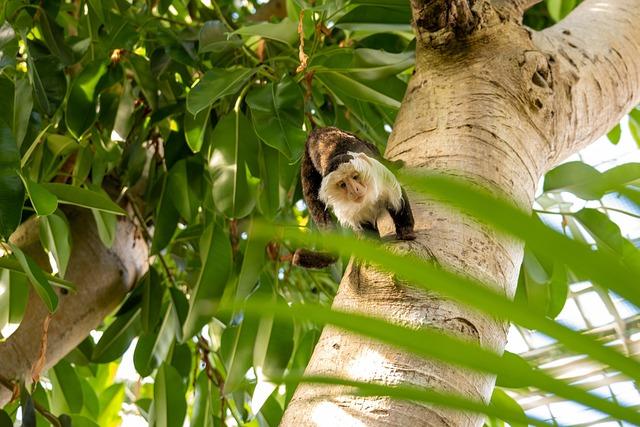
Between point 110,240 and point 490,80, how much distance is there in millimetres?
675

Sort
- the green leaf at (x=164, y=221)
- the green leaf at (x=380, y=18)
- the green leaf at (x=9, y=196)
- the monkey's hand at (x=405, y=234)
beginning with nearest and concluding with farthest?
the monkey's hand at (x=405, y=234) < the green leaf at (x=9, y=196) < the green leaf at (x=380, y=18) < the green leaf at (x=164, y=221)

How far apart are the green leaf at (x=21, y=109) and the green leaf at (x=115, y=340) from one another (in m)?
0.44

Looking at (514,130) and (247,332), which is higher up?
(514,130)

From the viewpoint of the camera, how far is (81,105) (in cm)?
126

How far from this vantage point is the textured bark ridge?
3.96 feet

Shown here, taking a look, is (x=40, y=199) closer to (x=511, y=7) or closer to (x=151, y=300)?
(x=151, y=300)

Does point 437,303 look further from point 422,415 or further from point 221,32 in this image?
point 221,32

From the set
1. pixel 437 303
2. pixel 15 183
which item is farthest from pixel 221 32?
pixel 437 303

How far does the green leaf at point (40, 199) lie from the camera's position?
3.22 ft

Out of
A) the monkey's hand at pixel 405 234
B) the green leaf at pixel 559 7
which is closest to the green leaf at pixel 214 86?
the monkey's hand at pixel 405 234

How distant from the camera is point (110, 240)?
126cm

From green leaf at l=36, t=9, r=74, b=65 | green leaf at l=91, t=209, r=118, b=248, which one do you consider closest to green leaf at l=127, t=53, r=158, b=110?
green leaf at l=36, t=9, r=74, b=65

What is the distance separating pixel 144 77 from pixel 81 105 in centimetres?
16

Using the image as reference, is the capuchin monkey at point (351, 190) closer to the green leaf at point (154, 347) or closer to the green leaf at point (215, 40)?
the green leaf at point (215, 40)
